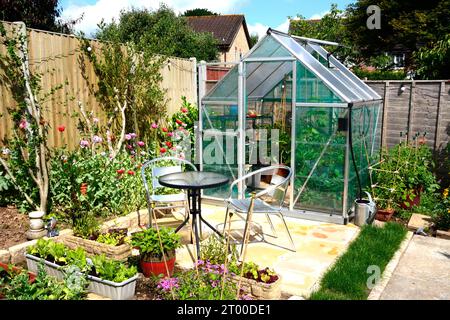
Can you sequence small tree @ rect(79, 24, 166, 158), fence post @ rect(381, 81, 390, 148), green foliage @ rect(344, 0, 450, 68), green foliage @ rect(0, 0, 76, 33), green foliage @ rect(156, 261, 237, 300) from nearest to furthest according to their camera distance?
1. green foliage @ rect(156, 261, 237, 300)
2. small tree @ rect(79, 24, 166, 158)
3. fence post @ rect(381, 81, 390, 148)
4. green foliage @ rect(0, 0, 76, 33)
5. green foliage @ rect(344, 0, 450, 68)

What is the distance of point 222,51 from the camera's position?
→ 2544 cm

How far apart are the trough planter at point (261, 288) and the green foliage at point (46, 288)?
124 centimetres

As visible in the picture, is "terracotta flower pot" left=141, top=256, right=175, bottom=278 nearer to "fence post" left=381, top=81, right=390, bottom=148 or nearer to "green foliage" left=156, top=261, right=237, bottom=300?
"green foliage" left=156, top=261, right=237, bottom=300

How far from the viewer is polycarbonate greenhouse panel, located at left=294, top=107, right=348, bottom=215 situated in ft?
17.4

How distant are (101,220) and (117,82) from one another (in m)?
2.18

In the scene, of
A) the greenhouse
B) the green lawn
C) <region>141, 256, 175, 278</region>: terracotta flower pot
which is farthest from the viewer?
the greenhouse

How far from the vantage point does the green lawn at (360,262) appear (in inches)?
143

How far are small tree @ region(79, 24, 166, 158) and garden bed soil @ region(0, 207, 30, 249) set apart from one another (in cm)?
152

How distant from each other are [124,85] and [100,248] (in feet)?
9.58

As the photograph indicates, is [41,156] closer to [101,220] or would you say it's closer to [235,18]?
[101,220]

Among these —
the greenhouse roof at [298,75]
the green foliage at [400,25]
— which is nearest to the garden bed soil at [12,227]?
the greenhouse roof at [298,75]

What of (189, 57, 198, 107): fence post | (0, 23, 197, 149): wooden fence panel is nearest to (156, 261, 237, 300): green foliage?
(0, 23, 197, 149): wooden fence panel

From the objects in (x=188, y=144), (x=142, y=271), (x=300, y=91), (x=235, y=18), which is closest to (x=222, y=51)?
(x=235, y=18)

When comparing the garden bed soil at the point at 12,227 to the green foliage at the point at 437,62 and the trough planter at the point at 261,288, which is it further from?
the green foliage at the point at 437,62
